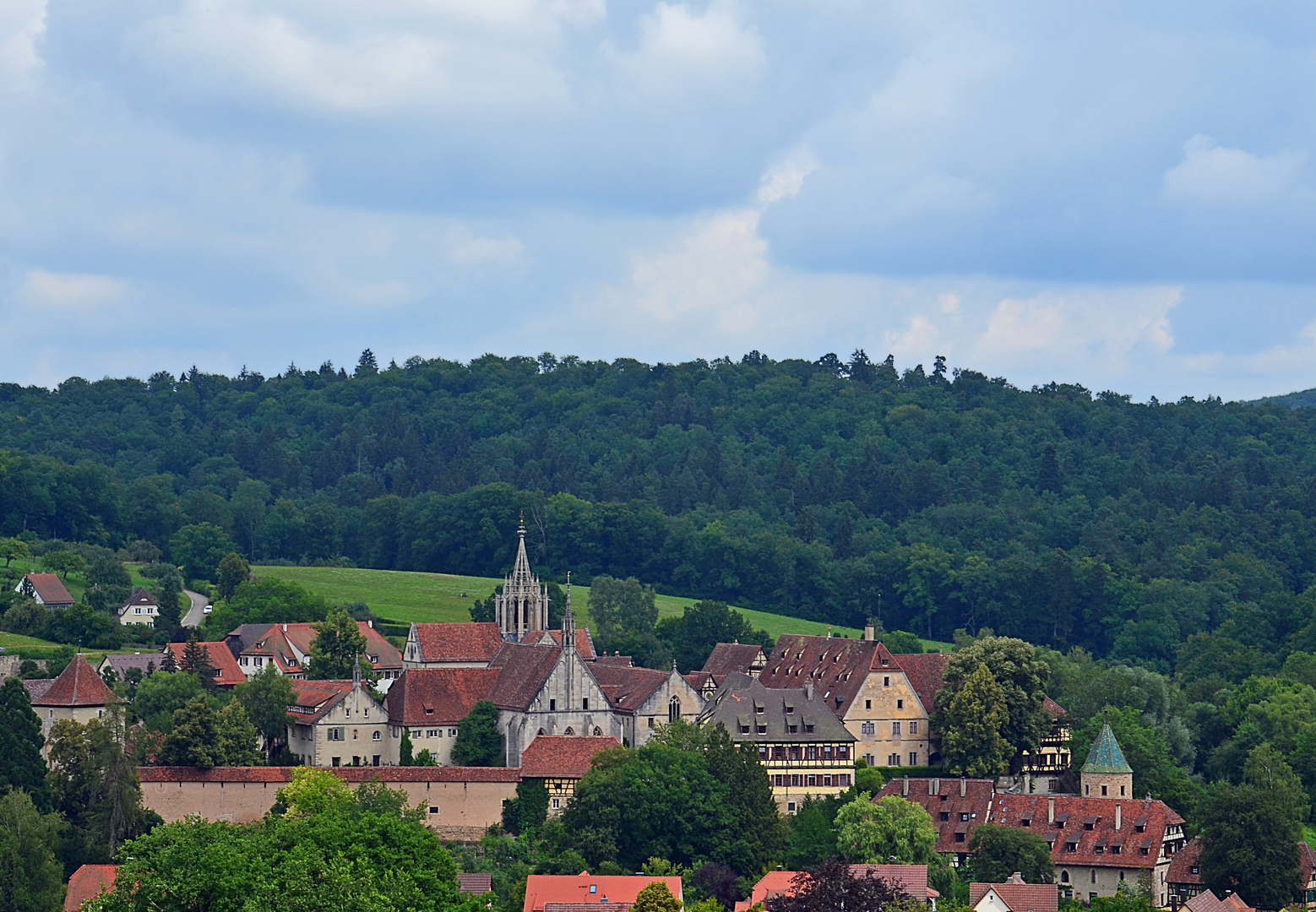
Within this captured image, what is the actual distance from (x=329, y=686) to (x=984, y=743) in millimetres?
31980

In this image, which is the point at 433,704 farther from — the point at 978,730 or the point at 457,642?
the point at 978,730

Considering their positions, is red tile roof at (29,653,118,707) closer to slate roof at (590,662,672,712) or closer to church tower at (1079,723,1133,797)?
slate roof at (590,662,672,712)

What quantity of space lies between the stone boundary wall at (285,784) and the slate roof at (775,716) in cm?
1124

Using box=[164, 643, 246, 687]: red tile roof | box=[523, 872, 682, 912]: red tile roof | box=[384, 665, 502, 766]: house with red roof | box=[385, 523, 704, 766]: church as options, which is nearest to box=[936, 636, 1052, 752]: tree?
box=[385, 523, 704, 766]: church

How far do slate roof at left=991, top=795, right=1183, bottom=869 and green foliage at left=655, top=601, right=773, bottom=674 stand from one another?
31.7 meters

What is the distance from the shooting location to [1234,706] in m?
121

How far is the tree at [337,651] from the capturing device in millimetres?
115500

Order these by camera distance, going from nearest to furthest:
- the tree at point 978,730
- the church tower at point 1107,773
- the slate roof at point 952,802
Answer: the slate roof at point 952,802 < the church tower at point 1107,773 < the tree at point 978,730

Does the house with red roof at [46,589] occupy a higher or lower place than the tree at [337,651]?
higher

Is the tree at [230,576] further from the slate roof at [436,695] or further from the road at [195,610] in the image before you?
the slate roof at [436,695]

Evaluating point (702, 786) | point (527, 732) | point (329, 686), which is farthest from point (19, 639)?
point (702, 786)

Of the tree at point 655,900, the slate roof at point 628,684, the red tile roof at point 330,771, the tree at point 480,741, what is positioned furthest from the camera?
the slate roof at point 628,684

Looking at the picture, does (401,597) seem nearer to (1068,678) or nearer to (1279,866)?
(1068,678)

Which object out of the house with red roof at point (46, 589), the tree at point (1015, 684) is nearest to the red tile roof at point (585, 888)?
the tree at point (1015, 684)
